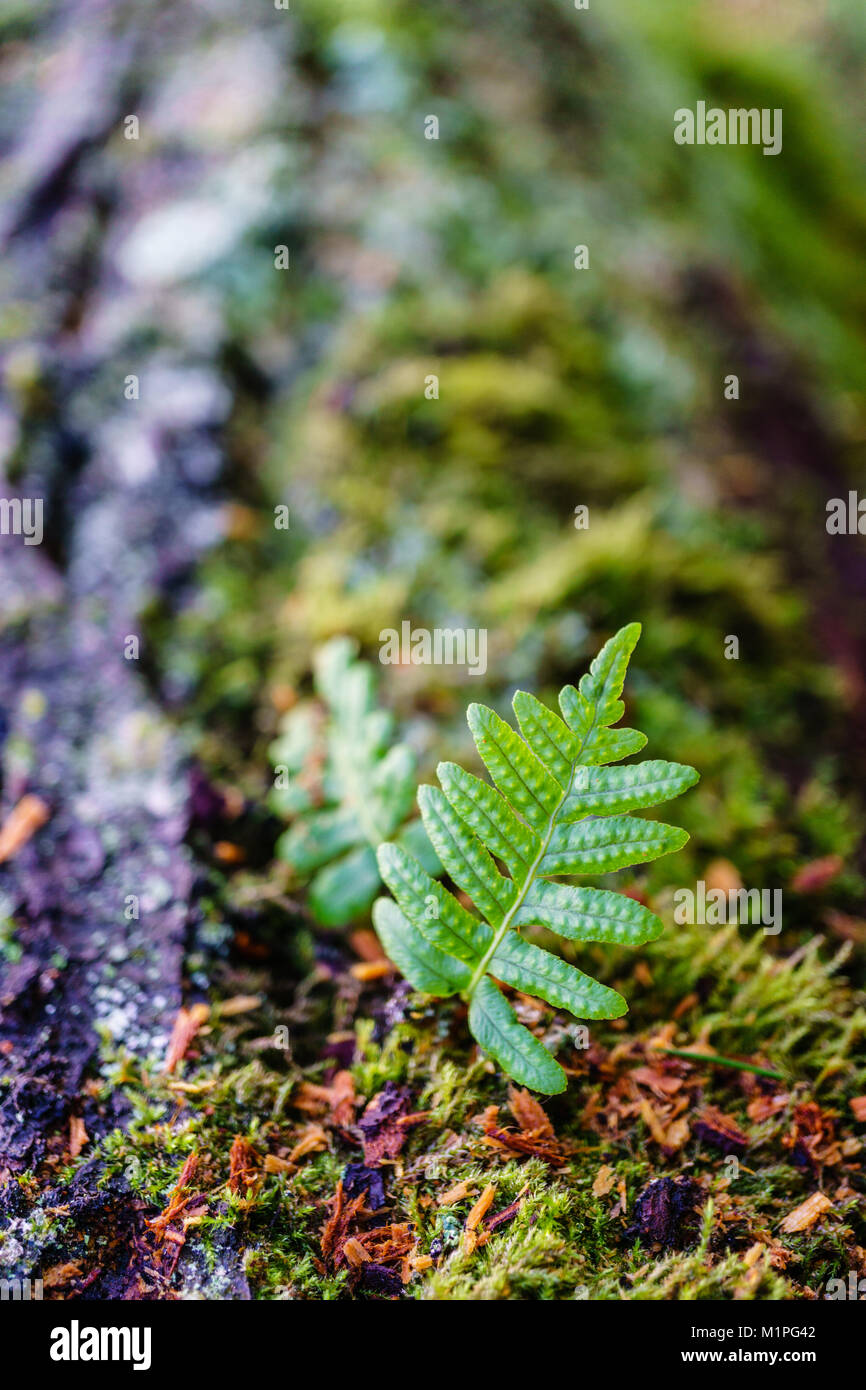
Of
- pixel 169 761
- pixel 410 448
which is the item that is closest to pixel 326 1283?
pixel 169 761

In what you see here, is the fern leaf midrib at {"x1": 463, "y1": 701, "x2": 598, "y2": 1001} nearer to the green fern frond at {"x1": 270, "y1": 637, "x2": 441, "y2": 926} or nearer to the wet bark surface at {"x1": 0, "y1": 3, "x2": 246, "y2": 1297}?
the green fern frond at {"x1": 270, "y1": 637, "x2": 441, "y2": 926}

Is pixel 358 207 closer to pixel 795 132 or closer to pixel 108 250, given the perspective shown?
pixel 108 250

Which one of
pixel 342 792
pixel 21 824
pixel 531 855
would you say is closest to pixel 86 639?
pixel 21 824

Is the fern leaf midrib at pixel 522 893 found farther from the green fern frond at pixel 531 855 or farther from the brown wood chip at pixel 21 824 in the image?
the brown wood chip at pixel 21 824

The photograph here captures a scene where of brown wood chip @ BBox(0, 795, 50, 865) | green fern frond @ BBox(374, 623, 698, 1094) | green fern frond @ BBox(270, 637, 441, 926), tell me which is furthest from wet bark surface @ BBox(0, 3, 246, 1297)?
green fern frond @ BBox(374, 623, 698, 1094)

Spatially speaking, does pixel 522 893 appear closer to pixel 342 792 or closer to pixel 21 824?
pixel 342 792
